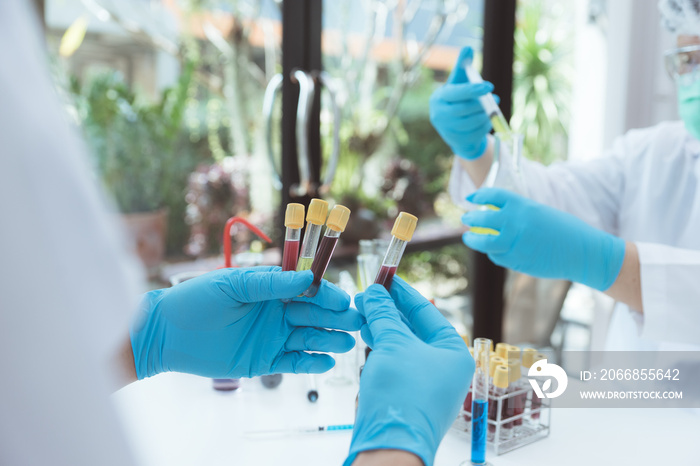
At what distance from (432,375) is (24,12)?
21.4 inches

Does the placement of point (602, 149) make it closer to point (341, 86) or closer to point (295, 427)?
point (341, 86)

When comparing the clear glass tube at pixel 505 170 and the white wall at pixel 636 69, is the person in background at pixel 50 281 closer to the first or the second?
the clear glass tube at pixel 505 170

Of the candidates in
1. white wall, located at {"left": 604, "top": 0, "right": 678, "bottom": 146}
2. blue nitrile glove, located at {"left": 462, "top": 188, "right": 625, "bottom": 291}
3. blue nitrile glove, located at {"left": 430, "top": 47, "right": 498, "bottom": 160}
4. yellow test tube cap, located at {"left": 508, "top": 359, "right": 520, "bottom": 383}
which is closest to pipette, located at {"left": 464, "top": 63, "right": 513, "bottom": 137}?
blue nitrile glove, located at {"left": 430, "top": 47, "right": 498, "bottom": 160}

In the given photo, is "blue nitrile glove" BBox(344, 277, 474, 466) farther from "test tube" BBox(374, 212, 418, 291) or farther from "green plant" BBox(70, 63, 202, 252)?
"green plant" BBox(70, 63, 202, 252)

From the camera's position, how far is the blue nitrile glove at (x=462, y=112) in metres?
1.38

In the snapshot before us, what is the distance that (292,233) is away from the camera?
0.78 meters

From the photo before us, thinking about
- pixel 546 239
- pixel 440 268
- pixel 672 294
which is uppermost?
pixel 546 239

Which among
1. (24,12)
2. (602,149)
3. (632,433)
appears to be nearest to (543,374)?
(632,433)

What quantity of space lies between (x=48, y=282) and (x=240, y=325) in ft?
1.54

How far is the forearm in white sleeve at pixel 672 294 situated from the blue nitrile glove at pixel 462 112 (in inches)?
21.0

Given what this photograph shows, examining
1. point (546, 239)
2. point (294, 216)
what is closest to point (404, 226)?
point (294, 216)

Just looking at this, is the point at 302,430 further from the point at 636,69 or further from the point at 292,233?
the point at 636,69

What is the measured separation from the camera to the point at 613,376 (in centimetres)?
126

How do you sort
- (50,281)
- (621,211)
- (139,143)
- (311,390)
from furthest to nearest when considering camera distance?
(139,143), (621,211), (311,390), (50,281)
